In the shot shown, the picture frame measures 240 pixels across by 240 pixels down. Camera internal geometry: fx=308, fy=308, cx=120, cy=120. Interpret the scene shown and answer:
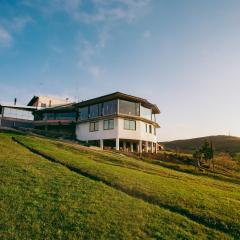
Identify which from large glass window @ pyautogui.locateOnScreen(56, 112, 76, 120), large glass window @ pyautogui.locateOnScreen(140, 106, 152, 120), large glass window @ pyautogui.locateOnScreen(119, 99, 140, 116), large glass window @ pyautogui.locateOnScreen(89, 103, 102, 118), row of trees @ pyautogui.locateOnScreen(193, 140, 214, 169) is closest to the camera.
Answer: row of trees @ pyautogui.locateOnScreen(193, 140, 214, 169)

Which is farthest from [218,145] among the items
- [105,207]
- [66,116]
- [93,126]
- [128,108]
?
[105,207]

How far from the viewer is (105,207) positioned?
17.7 meters

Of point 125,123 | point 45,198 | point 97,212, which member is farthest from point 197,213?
point 125,123

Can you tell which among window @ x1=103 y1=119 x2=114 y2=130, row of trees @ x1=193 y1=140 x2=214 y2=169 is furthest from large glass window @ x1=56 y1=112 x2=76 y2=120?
row of trees @ x1=193 y1=140 x2=214 y2=169

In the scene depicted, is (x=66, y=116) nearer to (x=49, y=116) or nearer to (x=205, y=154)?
(x=49, y=116)

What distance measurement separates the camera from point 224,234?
51.1 feet

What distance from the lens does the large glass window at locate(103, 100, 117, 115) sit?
5534 centimetres

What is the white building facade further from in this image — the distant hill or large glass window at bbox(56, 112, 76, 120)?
the distant hill

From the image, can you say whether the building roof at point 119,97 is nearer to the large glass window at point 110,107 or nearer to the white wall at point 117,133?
the large glass window at point 110,107

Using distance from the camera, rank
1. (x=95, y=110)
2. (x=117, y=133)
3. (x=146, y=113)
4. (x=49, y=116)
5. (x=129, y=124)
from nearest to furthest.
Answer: (x=117, y=133) < (x=129, y=124) < (x=95, y=110) < (x=146, y=113) < (x=49, y=116)

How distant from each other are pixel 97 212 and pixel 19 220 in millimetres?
4071

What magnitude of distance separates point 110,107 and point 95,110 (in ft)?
13.9

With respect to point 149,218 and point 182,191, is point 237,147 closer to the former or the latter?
point 182,191

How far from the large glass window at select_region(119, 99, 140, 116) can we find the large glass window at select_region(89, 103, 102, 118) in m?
4.73
